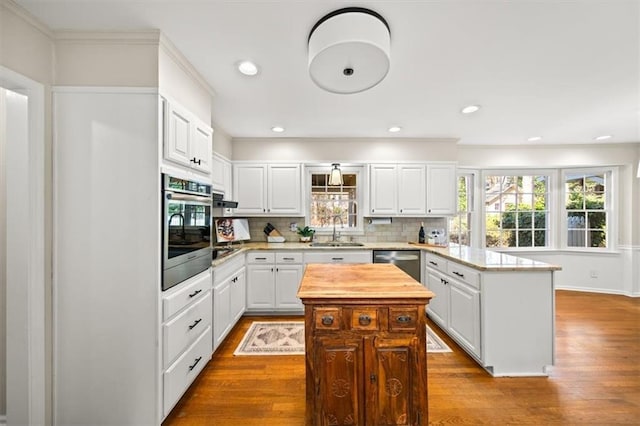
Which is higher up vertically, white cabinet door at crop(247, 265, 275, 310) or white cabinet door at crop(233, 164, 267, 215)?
white cabinet door at crop(233, 164, 267, 215)

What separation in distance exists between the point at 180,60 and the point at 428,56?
1823 mm

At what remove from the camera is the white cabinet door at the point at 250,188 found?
3.91 metres

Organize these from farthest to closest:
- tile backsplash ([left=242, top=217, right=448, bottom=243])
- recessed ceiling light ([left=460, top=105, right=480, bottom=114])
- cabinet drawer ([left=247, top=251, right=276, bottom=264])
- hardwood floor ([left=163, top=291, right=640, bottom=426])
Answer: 1. tile backsplash ([left=242, top=217, right=448, bottom=243])
2. cabinet drawer ([left=247, top=251, right=276, bottom=264])
3. recessed ceiling light ([left=460, top=105, right=480, bottom=114])
4. hardwood floor ([left=163, top=291, right=640, bottom=426])

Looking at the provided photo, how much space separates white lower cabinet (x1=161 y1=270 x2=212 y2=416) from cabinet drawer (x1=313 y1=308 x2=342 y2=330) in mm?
1005

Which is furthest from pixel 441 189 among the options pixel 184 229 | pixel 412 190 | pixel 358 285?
pixel 184 229

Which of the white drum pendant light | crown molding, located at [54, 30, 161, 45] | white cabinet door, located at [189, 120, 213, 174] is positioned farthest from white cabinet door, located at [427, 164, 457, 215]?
crown molding, located at [54, 30, 161, 45]

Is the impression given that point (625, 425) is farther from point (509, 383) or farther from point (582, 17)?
point (582, 17)

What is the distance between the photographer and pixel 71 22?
1.59 m

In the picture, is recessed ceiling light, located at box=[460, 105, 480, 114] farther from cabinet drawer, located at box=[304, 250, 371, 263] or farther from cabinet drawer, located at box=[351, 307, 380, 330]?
cabinet drawer, located at box=[351, 307, 380, 330]

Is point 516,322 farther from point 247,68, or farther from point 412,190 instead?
point 247,68

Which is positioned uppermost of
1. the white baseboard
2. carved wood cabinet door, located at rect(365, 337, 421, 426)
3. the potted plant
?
the potted plant

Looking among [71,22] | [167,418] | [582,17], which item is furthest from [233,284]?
[582,17]

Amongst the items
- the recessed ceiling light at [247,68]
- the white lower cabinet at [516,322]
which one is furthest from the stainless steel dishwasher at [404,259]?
the recessed ceiling light at [247,68]

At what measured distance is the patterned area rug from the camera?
2.62 m
